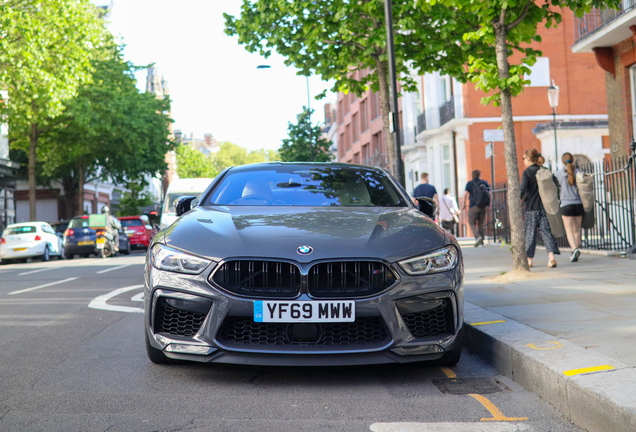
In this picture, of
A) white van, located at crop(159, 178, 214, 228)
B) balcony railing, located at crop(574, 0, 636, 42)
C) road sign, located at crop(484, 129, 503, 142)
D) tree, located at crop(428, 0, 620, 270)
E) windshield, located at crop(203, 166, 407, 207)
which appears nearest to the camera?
windshield, located at crop(203, 166, 407, 207)

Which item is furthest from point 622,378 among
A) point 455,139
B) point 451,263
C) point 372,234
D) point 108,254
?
point 455,139

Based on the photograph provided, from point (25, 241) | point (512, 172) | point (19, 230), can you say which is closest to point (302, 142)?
point (19, 230)

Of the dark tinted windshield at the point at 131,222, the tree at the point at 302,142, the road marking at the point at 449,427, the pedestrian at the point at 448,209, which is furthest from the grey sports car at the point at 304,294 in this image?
the tree at the point at 302,142

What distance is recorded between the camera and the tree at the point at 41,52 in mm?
23547

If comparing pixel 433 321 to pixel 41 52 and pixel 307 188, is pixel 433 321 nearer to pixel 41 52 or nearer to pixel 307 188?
pixel 307 188

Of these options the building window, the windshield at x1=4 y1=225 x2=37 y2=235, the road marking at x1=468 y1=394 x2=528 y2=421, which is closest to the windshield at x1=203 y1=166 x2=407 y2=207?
the road marking at x1=468 y1=394 x2=528 y2=421

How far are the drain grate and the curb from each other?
15 cm

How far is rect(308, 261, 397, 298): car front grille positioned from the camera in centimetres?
441

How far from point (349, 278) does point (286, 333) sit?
1.67ft

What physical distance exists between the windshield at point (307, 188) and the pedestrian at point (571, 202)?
267 inches

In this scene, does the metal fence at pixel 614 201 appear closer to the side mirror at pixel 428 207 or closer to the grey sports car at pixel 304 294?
the side mirror at pixel 428 207

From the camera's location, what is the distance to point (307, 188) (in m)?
5.99

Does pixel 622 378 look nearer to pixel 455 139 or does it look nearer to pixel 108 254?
pixel 108 254

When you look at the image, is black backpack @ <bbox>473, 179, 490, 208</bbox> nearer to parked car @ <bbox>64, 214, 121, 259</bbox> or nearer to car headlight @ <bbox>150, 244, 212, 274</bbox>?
parked car @ <bbox>64, 214, 121, 259</bbox>
